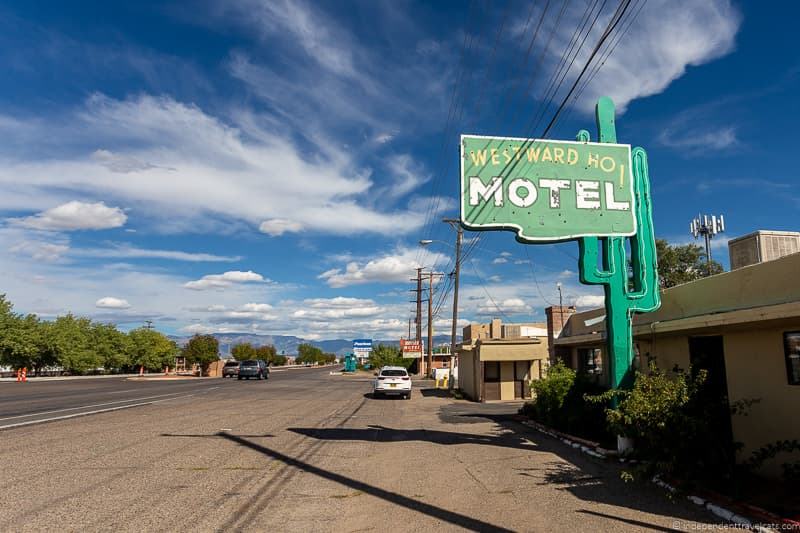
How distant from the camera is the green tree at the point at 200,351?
60250mm

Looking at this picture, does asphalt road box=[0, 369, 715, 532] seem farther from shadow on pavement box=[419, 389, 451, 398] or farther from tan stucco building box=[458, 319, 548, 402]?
shadow on pavement box=[419, 389, 451, 398]

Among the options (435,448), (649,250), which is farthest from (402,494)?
(649,250)

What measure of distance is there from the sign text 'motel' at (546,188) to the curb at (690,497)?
4.46m

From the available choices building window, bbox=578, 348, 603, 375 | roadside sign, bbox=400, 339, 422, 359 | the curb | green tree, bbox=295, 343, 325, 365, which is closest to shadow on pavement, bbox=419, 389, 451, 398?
building window, bbox=578, 348, 603, 375

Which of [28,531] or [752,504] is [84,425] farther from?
[752,504]

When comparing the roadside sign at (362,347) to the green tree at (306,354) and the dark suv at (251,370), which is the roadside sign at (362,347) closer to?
the dark suv at (251,370)

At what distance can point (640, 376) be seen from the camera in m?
9.06

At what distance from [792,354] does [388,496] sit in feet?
21.7

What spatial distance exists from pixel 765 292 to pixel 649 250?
3.06 metres

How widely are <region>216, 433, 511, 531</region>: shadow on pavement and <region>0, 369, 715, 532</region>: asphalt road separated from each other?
0.09 feet

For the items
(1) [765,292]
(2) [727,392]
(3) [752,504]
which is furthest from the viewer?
(2) [727,392]

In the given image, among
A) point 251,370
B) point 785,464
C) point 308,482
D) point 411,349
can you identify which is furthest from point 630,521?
point 411,349

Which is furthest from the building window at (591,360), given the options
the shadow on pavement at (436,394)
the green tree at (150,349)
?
the green tree at (150,349)

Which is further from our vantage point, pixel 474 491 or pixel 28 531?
pixel 474 491
